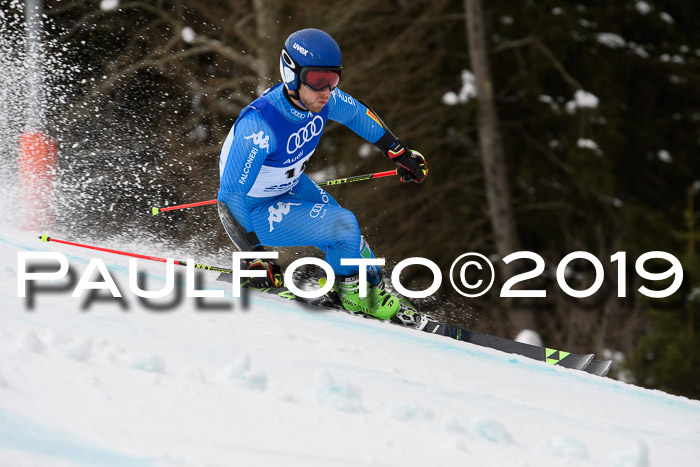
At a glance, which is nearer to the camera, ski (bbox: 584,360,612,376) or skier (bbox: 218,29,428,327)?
skier (bbox: 218,29,428,327)

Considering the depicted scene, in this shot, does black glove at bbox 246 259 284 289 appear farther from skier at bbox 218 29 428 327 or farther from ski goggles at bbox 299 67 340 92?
ski goggles at bbox 299 67 340 92

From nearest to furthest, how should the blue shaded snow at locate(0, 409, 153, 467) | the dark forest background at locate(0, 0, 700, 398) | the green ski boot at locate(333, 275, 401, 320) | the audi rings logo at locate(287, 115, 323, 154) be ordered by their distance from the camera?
the blue shaded snow at locate(0, 409, 153, 467), the audi rings logo at locate(287, 115, 323, 154), the green ski boot at locate(333, 275, 401, 320), the dark forest background at locate(0, 0, 700, 398)

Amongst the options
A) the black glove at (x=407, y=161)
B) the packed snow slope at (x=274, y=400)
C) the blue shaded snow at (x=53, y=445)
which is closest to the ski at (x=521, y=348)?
the packed snow slope at (x=274, y=400)

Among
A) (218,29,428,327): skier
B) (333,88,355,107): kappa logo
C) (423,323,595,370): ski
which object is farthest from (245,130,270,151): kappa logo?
(423,323,595,370): ski

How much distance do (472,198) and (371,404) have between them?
8.35m

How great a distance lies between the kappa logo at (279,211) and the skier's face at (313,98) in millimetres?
615

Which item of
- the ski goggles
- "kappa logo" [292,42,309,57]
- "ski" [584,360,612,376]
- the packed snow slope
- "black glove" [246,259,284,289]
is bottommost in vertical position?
"ski" [584,360,612,376]

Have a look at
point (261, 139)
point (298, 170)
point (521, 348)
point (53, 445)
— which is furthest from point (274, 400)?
point (521, 348)

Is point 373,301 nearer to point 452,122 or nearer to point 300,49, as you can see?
point 300,49

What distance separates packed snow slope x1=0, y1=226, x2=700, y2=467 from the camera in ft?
6.18

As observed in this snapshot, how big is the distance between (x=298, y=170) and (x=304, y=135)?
25 cm

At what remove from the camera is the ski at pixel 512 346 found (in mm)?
4418

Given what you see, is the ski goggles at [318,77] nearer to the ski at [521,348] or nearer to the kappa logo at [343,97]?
the kappa logo at [343,97]

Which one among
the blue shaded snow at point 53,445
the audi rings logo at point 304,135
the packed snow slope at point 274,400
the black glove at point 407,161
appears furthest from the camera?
the black glove at point 407,161
